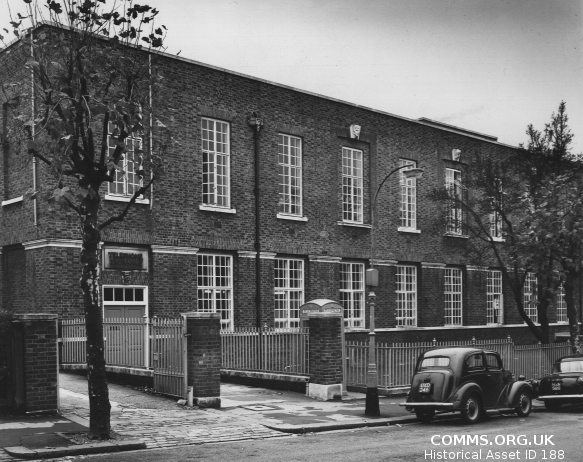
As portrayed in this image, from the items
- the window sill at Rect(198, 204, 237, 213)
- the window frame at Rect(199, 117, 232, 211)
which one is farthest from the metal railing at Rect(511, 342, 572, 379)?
the window frame at Rect(199, 117, 232, 211)

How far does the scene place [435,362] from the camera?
1803cm

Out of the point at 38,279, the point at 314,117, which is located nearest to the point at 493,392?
the point at 38,279

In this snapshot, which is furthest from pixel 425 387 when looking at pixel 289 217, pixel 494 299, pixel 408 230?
pixel 494 299

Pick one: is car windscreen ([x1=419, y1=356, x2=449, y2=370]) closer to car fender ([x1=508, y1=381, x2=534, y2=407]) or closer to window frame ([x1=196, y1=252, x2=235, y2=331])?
car fender ([x1=508, y1=381, x2=534, y2=407])

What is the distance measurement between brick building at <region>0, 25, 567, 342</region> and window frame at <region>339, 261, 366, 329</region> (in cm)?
5

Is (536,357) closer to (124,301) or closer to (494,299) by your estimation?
(124,301)

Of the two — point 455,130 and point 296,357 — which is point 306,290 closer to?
point 296,357

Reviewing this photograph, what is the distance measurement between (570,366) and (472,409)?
5095mm

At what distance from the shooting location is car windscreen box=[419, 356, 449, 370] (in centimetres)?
1786

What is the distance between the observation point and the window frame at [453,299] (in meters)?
38.0

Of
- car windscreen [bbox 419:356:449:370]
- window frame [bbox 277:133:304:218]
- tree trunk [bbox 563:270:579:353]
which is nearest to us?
car windscreen [bbox 419:356:449:370]

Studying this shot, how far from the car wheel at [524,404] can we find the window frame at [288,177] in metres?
13.3

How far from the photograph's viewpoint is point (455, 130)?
40719 millimetres

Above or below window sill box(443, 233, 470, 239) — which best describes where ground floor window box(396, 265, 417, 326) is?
below
